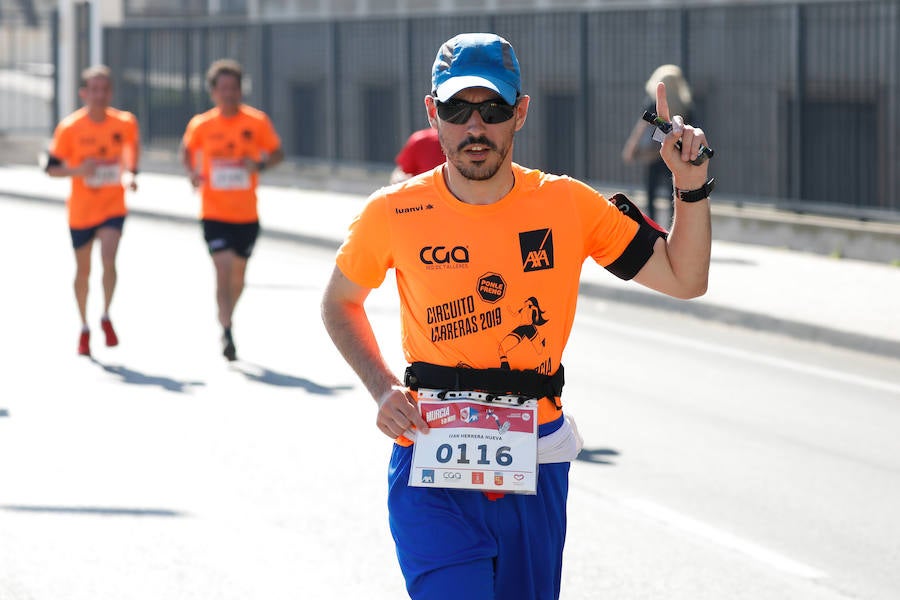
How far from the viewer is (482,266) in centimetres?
461

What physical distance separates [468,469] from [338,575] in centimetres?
265

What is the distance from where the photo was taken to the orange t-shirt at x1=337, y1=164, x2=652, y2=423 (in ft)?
15.1

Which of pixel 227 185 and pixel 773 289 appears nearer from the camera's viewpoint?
pixel 227 185

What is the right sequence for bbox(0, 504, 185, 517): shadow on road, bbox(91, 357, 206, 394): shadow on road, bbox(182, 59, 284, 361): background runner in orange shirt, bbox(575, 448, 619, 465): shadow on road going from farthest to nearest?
1. bbox(182, 59, 284, 361): background runner in orange shirt
2. bbox(91, 357, 206, 394): shadow on road
3. bbox(575, 448, 619, 465): shadow on road
4. bbox(0, 504, 185, 517): shadow on road

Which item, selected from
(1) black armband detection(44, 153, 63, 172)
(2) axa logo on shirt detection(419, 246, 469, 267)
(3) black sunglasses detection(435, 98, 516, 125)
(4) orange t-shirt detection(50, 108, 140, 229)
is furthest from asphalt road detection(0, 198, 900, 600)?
(3) black sunglasses detection(435, 98, 516, 125)

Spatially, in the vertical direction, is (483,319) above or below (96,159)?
below

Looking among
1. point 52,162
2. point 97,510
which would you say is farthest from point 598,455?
point 52,162

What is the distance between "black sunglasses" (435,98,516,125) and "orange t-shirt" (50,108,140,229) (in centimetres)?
868

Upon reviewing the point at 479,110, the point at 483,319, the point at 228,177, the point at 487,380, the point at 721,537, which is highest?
the point at 479,110

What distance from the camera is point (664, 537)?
7688 mm

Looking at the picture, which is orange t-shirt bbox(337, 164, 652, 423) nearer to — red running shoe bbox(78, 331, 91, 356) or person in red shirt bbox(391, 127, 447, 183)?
person in red shirt bbox(391, 127, 447, 183)

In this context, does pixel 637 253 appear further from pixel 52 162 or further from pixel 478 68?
pixel 52 162

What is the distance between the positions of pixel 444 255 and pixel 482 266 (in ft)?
0.33

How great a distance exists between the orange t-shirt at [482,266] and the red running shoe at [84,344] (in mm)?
8073
